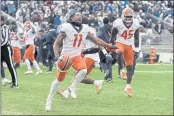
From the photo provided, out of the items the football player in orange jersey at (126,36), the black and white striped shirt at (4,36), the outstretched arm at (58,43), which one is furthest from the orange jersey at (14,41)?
the outstretched arm at (58,43)

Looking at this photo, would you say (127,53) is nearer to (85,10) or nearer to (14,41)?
(14,41)

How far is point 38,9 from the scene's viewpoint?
117ft

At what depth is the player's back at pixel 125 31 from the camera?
40.7 ft

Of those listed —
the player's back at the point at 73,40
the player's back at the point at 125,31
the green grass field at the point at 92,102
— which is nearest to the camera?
the green grass field at the point at 92,102

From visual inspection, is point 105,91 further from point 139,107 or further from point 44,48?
point 44,48

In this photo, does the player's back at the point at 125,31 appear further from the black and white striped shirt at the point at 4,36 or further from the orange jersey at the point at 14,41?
the orange jersey at the point at 14,41

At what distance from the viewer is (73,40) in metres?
10.1

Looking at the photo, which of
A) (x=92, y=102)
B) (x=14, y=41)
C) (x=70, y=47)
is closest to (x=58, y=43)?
(x=70, y=47)

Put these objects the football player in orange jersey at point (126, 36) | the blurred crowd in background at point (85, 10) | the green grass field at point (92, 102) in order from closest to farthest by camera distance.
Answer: the green grass field at point (92, 102), the football player in orange jersey at point (126, 36), the blurred crowd in background at point (85, 10)

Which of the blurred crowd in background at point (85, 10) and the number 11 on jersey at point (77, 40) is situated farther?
the blurred crowd in background at point (85, 10)

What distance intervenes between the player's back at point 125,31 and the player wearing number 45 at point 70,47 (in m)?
2.22

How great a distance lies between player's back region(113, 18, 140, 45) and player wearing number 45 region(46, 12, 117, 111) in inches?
87.3

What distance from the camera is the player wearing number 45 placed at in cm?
986

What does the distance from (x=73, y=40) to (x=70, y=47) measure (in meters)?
0.15
